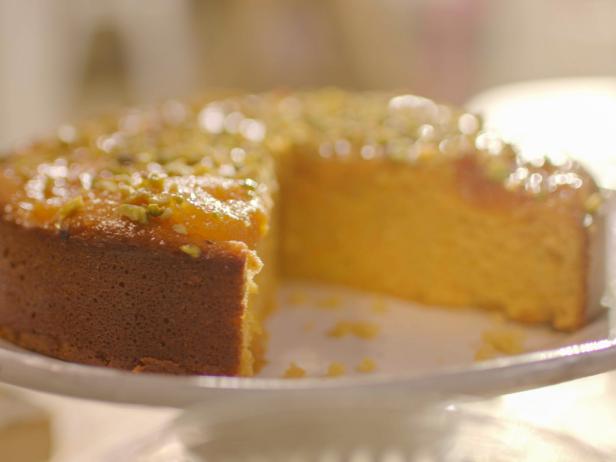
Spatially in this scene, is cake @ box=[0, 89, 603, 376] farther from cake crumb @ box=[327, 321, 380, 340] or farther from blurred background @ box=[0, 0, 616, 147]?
blurred background @ box=[0, 0, 616, 147]

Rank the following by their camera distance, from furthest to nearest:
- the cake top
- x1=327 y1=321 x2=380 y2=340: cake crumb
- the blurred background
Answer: the blurred background, x1=327 y1=321 x2=380 y2=340: cake crumb, the cake top

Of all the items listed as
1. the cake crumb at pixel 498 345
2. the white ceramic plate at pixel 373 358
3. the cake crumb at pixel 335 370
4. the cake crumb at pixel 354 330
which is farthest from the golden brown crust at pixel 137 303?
the cake crumb at pixel 498 345

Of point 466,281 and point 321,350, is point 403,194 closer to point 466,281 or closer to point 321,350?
point 466,281

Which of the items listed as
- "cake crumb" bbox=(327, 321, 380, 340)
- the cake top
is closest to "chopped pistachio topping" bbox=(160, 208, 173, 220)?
the cake top

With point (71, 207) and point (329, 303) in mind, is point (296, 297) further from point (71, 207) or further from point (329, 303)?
point (71, 207)

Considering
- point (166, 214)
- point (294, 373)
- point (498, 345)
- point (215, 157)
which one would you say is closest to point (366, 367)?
point (294, 373)

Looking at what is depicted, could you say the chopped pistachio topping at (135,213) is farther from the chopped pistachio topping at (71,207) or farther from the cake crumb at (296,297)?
the cake crumb at (296,297)

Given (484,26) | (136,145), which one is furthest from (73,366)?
(484,26)
